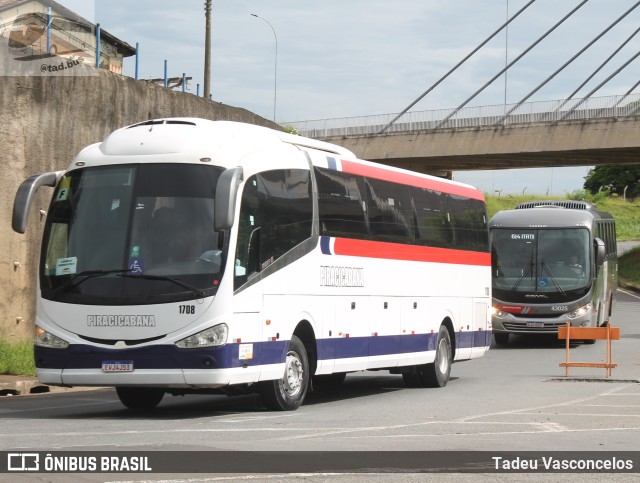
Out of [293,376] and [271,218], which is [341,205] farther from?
[293,376]

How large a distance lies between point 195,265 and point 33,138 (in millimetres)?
10843

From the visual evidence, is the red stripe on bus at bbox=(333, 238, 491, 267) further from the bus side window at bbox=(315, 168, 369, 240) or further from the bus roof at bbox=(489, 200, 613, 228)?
the bus roof at bbox=(489, 200, 613, 228)

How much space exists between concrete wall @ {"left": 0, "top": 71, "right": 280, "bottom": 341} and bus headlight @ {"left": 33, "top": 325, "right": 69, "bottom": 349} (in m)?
8.66

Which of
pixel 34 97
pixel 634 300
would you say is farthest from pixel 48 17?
pixel 634 300

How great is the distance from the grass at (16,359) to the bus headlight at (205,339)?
7.56m

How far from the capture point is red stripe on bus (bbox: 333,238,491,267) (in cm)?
1770

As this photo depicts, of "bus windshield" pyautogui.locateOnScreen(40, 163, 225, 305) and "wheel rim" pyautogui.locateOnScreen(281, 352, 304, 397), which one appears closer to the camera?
"bus windshield" pyautogui.locateOnScreen(40, 163, 225, 305)

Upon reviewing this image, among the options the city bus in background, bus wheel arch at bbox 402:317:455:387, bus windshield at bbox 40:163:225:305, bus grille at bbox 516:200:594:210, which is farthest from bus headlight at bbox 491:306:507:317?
bus windshield at bbox 40:163:225:305

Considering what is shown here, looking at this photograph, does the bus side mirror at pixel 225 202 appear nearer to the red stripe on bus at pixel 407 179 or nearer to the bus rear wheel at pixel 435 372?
the red stripe on bus at pixel 407 179

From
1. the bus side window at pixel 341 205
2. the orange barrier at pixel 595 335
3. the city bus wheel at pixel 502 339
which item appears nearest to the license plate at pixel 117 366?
the bus side window at pixel 341 205

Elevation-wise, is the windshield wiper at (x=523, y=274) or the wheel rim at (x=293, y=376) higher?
the windshield wiper at (x=523, y=274)

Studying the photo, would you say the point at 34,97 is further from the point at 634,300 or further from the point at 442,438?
the point at 634,300

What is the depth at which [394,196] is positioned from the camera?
19469mm

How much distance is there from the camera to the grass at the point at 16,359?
2128 centimetres
